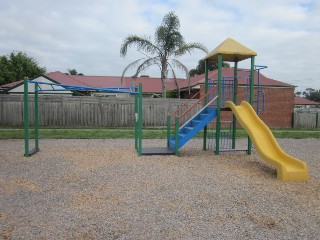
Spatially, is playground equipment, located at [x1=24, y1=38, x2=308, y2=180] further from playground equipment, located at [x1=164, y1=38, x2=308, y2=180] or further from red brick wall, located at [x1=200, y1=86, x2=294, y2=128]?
red brick wall, located at [x1=200, y1=86, x2=294, y2=128]

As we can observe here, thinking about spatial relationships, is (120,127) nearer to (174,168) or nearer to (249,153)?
(249,153)

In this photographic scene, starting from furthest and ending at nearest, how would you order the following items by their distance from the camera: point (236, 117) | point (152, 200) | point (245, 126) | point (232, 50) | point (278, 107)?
point (278, 107)
point (232, 50)
point (236, 117)
point (245, 126)
point (152, 200)

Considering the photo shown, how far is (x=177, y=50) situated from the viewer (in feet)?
67.5

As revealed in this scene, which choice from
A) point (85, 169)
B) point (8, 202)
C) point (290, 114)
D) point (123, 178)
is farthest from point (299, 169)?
point (290, 114)

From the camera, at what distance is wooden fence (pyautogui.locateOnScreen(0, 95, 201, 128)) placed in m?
19.5

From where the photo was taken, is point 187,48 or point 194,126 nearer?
point 194,126

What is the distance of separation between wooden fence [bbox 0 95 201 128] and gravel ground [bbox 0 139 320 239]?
1142 centimetres

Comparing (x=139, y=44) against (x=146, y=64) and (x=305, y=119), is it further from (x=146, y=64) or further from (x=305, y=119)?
(x=305, y=119)

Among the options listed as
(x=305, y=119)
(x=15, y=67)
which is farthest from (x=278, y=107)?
(x=15, y=67)

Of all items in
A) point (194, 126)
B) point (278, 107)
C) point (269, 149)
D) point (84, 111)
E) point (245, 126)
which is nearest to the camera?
point (269, 149)

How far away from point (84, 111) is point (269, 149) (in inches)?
576

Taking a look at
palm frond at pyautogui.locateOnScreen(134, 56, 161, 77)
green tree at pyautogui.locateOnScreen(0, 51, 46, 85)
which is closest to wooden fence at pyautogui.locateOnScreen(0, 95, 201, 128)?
palm frond at pyautogui.locateOnScreen(134, 56, 161, 77)

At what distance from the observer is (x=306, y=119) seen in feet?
81.0

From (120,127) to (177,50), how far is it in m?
6.23
